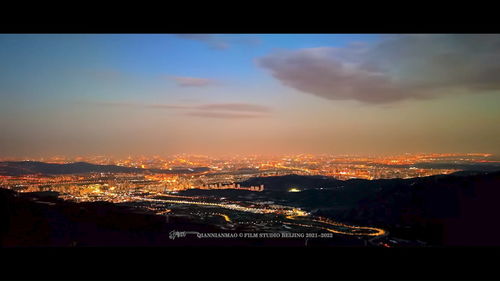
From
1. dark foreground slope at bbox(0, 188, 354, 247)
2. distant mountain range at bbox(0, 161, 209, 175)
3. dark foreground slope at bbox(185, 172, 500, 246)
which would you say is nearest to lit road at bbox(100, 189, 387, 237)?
dark foreground slope at bbox(185, 172, 500, 246)

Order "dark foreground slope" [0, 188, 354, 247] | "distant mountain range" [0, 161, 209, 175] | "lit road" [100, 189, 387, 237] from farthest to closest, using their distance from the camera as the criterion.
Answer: "distant mountain range" [0, 161, 209, 175], "lit road" [100, 189, 387, 237], "dark foreground slope" [0, 188, 354, 247]

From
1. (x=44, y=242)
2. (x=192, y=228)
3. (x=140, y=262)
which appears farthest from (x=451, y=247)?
(x=44, y=242)

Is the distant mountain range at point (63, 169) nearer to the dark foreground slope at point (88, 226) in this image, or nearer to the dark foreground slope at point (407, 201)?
the dark foreground slope at point (88, 226)

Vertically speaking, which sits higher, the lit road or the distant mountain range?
the distant mountain range

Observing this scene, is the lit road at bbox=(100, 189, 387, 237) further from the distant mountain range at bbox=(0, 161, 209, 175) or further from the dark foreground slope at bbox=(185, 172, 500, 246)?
the distant mountain range at bbox=(0, 161, 209, 175)

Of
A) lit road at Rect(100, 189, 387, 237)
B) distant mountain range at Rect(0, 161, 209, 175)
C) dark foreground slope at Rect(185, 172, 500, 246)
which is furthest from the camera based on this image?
distant mountain range at Rect(0, 161, 209, 175)

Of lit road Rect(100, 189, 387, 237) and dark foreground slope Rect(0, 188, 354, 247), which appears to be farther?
lit road Rect(100, 189, 387, 237)

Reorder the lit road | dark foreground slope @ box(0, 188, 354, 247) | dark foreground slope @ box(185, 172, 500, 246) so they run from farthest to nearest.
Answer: dark foreground slope @ box(185, 172, 500, 246) < the lit road < dark foreground slope @ box(0, 188, 354, 247)

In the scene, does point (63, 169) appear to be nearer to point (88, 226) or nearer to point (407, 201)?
point (88, 226)

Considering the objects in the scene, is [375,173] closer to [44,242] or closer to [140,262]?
[140,262]
